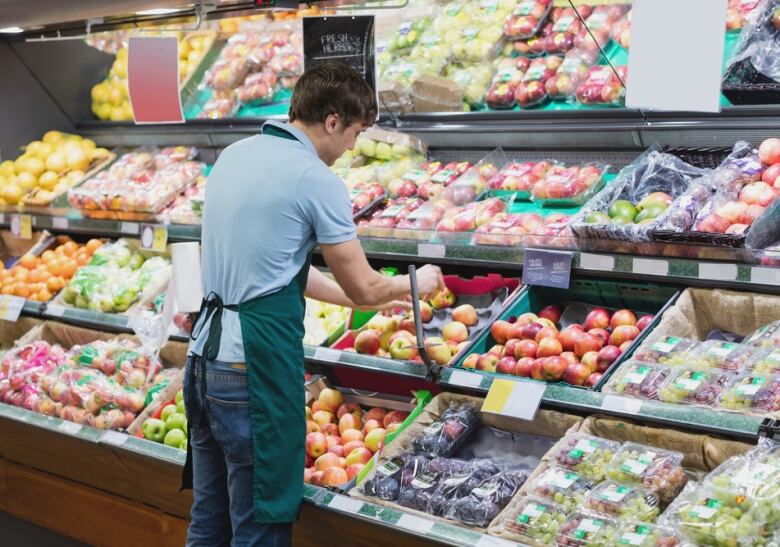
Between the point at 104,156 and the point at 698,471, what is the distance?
4.17 m

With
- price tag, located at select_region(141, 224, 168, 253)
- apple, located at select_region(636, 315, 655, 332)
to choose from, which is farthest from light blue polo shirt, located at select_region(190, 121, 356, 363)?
price tag, located at select_region(141, 224, 168, 253)

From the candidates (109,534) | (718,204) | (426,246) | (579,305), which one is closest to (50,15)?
(426,246)

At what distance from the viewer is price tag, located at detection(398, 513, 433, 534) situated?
276 cm

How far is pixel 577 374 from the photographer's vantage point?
3074 mm

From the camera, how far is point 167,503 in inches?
148

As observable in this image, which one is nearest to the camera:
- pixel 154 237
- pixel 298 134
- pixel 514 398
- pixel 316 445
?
pixel 298 134

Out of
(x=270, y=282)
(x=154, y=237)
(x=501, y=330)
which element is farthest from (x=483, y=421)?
(x=154, y=237)

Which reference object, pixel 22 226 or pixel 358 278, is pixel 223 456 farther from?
pixel 22 226

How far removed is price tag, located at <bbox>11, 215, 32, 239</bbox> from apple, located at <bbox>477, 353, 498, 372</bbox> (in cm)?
331

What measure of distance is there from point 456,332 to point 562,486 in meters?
0.92

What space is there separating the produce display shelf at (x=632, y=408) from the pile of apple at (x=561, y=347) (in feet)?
0.29

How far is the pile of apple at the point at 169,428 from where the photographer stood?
3.69 m

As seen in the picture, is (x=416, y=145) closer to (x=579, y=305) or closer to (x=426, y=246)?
(x=426, y=246)

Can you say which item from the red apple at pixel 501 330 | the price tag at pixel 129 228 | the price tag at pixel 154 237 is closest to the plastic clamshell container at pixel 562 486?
the red apple at pixel 501 330
